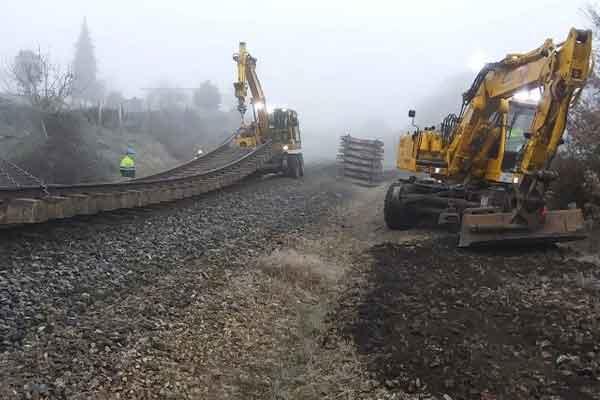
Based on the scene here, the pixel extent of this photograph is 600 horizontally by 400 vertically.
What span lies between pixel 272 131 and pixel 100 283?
1540 centimetres

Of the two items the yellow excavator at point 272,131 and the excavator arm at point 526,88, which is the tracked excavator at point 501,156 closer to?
the excavator arm at point 526,88

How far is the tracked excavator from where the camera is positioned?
7.26 m

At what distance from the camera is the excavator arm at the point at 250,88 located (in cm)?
1762

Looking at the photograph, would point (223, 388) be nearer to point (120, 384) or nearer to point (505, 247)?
point (120, 384)

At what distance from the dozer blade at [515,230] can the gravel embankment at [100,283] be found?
3.44 meters

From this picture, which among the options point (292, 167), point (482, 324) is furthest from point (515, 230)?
point (292, 167)

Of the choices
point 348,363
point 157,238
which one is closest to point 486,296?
point 348,363

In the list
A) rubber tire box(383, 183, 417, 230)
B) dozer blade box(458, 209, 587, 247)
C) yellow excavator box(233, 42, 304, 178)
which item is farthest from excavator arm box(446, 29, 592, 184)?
yellow excavator box(233, 42, 304, 178)

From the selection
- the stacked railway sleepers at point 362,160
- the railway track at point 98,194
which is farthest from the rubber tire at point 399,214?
the stacked railway sleepers at point 362,160

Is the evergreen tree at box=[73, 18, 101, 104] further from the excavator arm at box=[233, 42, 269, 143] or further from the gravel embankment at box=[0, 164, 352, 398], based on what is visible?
the gravel embankment at box=[0, 164, 352, 398]

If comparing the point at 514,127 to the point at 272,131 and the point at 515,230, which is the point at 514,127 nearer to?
the point at 515,230

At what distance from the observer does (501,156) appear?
9.45 m

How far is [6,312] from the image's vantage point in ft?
14.8

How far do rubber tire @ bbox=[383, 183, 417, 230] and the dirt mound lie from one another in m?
2.75
